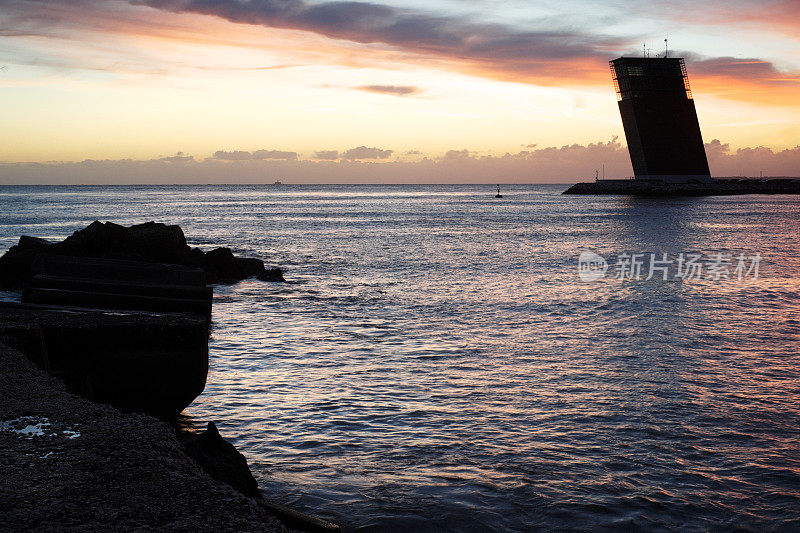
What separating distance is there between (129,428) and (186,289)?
884 cm

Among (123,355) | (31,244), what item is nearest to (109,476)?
(123,355)

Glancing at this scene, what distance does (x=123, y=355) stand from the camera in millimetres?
8273

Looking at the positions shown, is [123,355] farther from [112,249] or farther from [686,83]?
[686,83]

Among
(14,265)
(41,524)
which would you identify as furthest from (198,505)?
(14,265)

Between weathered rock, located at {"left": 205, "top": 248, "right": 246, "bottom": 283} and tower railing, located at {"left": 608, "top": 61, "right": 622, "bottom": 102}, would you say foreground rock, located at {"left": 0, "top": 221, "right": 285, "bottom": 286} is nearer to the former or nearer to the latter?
weathered rock, located at {"left": 205, "top": 248, "right": 246, "bottom": 283}

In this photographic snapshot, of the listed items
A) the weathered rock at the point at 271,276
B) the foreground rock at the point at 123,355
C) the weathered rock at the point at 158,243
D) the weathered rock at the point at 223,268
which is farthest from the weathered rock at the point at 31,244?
the foreground rock at the point at 123,355

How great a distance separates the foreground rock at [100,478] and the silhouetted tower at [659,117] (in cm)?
15529

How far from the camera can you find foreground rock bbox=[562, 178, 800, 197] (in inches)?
5768

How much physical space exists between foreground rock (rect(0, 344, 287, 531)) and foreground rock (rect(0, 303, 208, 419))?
6.46ft

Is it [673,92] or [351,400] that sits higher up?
[673,92]

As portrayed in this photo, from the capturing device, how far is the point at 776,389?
1069 cm

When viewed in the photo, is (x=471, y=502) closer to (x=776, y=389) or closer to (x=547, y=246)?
(x=776, y=389)

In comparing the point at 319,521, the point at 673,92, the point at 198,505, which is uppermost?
the point at 673,92

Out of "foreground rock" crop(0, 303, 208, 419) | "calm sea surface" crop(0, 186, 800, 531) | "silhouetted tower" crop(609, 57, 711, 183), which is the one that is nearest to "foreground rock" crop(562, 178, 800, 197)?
"silhouetted tower" crop(609, 57, 711, 183)
